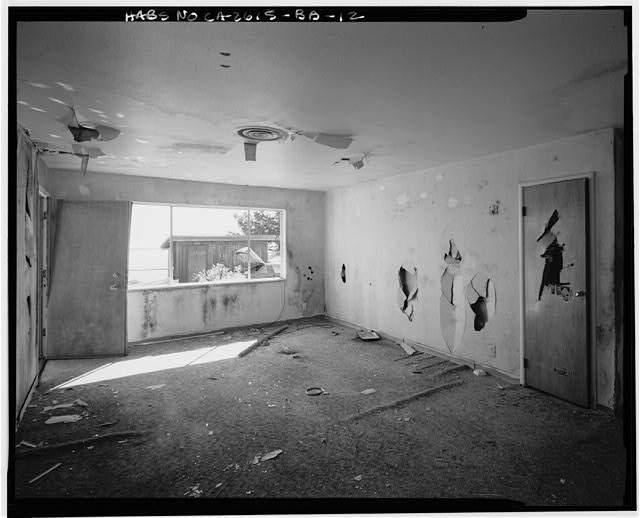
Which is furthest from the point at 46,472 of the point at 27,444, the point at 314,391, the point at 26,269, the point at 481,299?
the point at 481,299

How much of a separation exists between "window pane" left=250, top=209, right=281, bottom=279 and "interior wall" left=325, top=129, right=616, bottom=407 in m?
1.11

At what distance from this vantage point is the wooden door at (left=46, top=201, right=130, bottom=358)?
4.38 meters

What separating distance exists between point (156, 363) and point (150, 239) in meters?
1.92

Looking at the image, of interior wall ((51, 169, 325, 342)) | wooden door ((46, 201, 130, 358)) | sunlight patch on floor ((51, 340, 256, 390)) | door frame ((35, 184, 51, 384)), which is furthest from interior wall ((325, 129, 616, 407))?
door frame ((35, 184, 51, 384))

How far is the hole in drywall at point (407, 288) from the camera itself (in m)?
4.77

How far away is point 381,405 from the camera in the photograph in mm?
3062

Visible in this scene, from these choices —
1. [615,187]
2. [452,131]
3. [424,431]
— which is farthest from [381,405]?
[615,187]

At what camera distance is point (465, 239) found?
4078mm

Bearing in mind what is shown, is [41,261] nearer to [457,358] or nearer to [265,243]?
[265,243]

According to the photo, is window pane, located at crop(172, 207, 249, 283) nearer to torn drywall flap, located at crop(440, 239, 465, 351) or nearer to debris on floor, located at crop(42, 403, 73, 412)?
debris on floor, located at crop(42, 403, 73, 412)

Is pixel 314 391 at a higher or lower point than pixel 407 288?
lower

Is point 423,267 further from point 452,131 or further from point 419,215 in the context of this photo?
point 452,131

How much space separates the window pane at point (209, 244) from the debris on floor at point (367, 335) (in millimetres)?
2054

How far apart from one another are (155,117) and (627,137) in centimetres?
264
